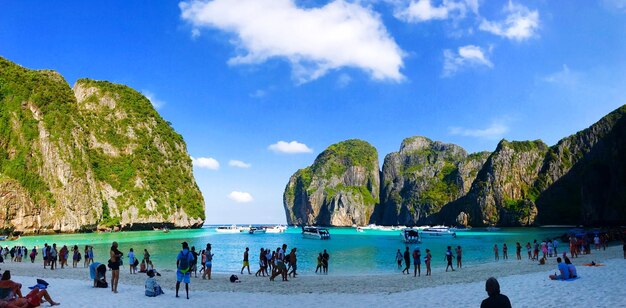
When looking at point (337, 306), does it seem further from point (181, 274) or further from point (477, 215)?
point (477, 215)

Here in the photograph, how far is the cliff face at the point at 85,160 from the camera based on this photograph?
3681 inches

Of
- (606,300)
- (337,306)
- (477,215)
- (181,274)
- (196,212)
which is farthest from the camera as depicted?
(477,215)

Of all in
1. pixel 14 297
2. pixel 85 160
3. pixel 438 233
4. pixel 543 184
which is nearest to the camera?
pixel 14 297

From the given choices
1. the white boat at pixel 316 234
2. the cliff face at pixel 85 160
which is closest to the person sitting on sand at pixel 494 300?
the white boat at pixel 316 234

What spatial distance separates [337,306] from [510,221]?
165855 millimetres

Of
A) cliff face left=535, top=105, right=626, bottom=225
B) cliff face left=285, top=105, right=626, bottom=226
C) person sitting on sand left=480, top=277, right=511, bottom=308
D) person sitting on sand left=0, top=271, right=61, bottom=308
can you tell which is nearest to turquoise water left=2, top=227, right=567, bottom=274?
person sitting on sand left=0, top=271, right=61, bottom=308

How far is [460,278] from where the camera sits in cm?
2411

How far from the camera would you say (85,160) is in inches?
4616

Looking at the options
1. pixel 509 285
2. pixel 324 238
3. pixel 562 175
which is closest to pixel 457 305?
pixel 509 285

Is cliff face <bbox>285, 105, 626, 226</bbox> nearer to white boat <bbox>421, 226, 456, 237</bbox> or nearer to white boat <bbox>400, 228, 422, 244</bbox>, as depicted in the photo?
white boat <bbox>421, 226, 456, 237</bbox>

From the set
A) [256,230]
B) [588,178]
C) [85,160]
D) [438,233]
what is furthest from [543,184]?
[85,160]

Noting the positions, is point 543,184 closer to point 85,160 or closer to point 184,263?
point 85,160

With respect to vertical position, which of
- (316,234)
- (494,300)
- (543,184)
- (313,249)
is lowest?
(316,234)

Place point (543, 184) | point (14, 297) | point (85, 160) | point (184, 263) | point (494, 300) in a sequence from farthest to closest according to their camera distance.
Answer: point (543, 184) < point (85, 160) < point (184, 263) < point (14, 297) < point (494, 300)
